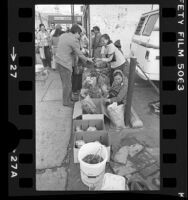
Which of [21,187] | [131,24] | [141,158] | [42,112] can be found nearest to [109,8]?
[131,24]

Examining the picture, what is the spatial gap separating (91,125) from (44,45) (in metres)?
4.45

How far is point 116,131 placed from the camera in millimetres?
3455

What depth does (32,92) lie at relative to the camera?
4.22ft

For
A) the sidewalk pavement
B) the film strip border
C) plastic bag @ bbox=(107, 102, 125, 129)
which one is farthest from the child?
the film strip border

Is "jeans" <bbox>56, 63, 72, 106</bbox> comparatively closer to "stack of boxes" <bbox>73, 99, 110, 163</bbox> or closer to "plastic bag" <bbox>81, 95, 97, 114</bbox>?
"stack of boxes" <bbox>73, 99, 110, 163</bbox>

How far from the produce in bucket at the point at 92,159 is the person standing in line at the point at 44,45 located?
16.2ft

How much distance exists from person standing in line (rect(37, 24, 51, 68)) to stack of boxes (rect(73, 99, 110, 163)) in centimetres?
357

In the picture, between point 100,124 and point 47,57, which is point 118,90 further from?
point 47,57

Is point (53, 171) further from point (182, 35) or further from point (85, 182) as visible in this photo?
point (182, 35)

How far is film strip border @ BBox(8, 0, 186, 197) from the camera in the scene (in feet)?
4.02

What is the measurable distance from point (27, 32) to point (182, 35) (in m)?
0.83

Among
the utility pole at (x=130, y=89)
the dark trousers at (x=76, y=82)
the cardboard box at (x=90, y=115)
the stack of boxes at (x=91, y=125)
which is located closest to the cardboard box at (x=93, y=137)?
the stack of boxes at (x=91, y=125)

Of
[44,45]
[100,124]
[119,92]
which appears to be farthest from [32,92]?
[44,45]

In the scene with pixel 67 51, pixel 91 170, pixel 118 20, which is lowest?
pixel 91 170
